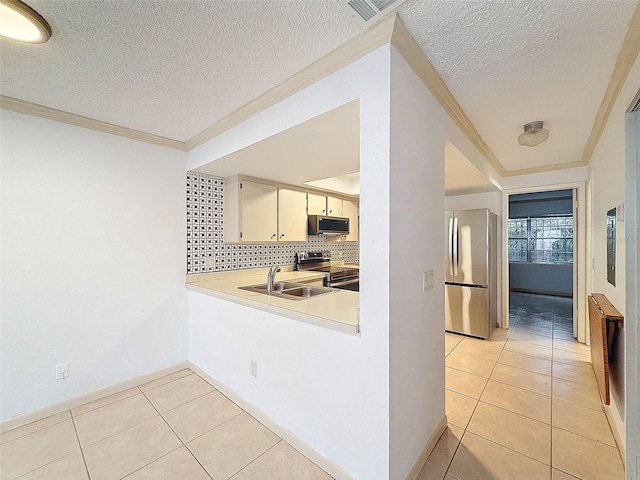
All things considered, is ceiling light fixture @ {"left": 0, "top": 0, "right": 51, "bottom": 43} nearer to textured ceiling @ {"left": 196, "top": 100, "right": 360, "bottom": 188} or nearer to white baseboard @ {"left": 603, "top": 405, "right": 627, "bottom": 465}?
textured ceiling @ {"left": 196, "top": 100, "right": 360, "bottom": 188}

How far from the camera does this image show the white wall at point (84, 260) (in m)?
2.04

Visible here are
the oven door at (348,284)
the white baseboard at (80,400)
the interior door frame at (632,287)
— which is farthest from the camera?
the oven door at (348,284)

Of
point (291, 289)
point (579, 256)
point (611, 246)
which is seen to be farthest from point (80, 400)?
point (579, 256)

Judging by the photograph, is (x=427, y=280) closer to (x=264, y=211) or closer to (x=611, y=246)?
(x=611, y=246)

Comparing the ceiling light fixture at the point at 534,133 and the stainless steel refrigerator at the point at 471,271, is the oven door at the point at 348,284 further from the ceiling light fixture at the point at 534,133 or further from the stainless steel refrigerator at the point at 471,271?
the ceiling light fixture at the point at 534,133

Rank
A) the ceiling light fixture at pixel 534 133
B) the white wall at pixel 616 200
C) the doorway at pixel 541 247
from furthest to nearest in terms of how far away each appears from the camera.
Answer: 1. the doorway at pixel 541 247
2. the ceiling light fixture at pixel 534 133
3. the white wall at pixel 616 200

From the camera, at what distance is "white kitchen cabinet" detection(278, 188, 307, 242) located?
3479 millimetres

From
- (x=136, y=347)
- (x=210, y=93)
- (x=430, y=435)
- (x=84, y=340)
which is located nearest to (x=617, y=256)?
(x=430, y=435)

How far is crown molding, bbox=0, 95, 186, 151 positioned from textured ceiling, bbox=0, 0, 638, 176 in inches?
2.8

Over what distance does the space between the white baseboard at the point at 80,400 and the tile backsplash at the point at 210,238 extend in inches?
40.0

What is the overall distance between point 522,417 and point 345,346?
1.66m

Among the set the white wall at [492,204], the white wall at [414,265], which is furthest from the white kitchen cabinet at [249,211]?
the white wall at [492,204]

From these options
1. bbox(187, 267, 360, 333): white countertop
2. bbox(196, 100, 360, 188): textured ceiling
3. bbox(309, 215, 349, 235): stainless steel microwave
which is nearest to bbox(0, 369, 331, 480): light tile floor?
bbox(187, 267, 360, 333): white countertop

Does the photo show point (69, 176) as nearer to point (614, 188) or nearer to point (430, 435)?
point (430, 435)
